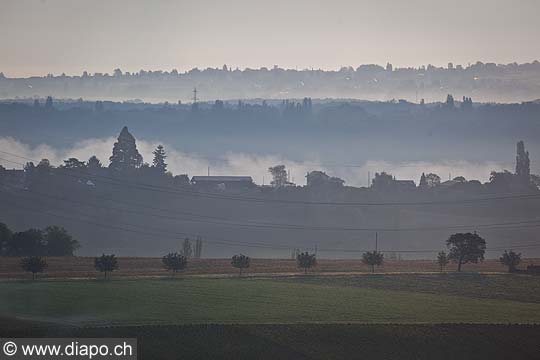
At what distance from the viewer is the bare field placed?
93000 millimetres

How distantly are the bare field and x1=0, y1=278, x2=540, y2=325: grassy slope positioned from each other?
372 inches

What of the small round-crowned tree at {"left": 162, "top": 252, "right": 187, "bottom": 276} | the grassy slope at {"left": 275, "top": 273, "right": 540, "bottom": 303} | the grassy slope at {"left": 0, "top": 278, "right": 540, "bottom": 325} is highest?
the small round-crowned tree at {"left": 162, "top": 252, "right": 187, "bottom": 276}

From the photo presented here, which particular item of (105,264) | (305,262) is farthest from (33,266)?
(305,262)

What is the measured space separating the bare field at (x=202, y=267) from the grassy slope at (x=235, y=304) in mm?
9453

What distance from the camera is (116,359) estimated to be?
186 ft

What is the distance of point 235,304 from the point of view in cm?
7369

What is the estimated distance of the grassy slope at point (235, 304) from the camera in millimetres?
68125

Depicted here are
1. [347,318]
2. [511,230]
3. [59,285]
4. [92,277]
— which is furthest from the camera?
[511,230]

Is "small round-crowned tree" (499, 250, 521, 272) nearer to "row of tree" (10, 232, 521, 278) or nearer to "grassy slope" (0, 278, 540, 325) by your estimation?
"row of tree" (10, 232, 521, 278)

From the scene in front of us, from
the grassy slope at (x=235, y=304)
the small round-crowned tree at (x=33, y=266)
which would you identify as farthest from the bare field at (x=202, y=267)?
the grassy slope at (x=235, y=304)

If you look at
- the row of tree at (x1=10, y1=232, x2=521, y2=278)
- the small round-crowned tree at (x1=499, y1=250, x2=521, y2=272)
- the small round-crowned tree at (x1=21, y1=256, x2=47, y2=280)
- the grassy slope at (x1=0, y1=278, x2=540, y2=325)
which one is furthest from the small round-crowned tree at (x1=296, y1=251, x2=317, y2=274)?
the small round-crowned tree at (x1=21, y1=256, x2=47, y2=280)

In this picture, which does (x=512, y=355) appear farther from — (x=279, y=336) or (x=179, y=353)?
(x=179, y=353)

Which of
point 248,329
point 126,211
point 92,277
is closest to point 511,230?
point 126,211

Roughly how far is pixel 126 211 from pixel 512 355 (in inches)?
5285
